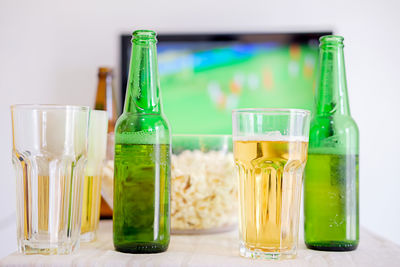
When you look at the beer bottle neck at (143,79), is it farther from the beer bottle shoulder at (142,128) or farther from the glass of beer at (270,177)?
the glass of beer at (270,177)

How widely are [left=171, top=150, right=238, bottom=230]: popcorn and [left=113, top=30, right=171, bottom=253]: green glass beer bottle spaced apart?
16 centimetres

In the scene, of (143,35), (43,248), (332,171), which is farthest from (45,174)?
(332,171)

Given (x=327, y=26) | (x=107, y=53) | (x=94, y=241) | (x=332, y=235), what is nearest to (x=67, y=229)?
(x=94, y=241)

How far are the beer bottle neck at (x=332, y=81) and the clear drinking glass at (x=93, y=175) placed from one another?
0.32 meters

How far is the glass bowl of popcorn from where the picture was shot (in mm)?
750

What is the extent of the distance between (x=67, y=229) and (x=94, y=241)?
0.37ft

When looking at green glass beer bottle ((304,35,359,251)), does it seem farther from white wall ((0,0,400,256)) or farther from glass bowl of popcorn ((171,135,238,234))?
white wall ((0,0,400,256))

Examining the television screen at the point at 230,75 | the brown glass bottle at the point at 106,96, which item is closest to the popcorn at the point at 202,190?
the brown glass bottle at the point at 106,96

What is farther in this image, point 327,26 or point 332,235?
point 327,26

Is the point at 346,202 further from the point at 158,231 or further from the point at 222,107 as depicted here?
the point at 222,107

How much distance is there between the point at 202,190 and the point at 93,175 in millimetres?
186

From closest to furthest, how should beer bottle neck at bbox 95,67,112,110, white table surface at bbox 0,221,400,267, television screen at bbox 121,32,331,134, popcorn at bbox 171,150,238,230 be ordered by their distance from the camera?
1. white table surface at bbox 0,221,400,267
2. popcorn at bbox 171,150,238,230
3. beer bottle neck at bbox 95,67,112,110
4. television screen at bbox 121,32,331,134

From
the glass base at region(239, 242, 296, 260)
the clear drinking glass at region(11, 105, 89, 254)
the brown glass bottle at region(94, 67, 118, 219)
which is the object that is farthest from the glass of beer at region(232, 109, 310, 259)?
the brown glass bottle at region(94, 67, 118, 219)

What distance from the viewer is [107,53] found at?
2131 millimetres
